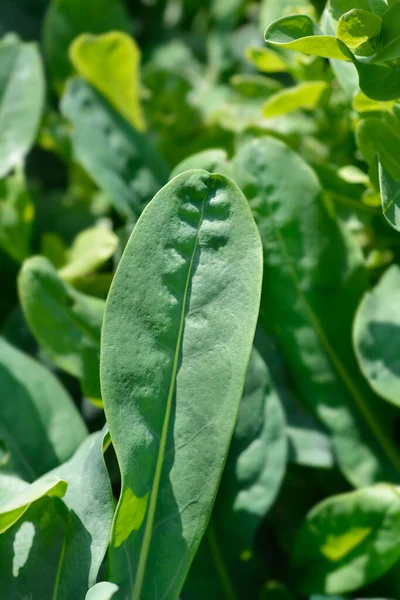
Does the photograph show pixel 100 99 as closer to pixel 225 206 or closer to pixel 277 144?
pixel 277 144

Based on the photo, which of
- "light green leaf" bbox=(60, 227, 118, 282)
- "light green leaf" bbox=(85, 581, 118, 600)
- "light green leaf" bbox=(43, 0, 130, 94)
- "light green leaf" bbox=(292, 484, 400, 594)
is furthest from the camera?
"light green leaf" bbox=(43, 0, 130, 94)

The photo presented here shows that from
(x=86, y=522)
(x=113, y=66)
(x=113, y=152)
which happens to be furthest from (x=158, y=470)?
(x=113, y=66)

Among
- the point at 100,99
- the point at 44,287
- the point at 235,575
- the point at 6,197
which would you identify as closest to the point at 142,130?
the point at 100,99

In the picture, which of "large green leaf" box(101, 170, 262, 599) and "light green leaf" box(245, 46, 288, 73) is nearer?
"large green leaf" box(101, 170, 262, 599)

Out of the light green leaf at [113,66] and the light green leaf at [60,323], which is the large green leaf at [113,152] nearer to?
the light green leaf at [113,66]

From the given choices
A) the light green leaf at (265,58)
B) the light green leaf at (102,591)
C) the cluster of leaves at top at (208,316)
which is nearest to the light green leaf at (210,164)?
the cluster of leaves at top at (208,316)

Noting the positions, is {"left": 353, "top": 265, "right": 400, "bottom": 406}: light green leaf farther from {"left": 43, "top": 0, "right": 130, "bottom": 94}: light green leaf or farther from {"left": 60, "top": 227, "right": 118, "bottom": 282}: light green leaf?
{"left": 43, "top": 0, "right": 130, "bottom": 94}: light green leaf

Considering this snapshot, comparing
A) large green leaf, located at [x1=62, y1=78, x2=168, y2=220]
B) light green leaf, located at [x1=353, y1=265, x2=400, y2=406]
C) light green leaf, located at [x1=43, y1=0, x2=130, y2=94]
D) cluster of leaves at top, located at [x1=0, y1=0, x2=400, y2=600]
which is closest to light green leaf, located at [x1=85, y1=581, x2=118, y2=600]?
cluster of leaves at top, located at [x1=0, y1=0, x2=400, y2=600]
